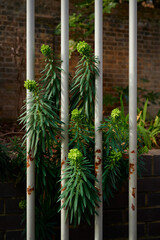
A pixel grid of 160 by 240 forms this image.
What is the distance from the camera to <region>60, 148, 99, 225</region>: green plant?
122 cm

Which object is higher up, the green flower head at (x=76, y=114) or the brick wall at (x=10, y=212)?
the green flower head at (x=76, y=114)

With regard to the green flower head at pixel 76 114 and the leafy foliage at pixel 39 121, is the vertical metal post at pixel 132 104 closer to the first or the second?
the green flower head at pixel 76 114

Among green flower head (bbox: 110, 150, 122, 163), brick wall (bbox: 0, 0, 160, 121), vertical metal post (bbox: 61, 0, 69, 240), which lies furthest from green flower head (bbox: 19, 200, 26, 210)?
brick wall (bbox: 0, 0, 160, 121)

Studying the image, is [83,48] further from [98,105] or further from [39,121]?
[39,121]

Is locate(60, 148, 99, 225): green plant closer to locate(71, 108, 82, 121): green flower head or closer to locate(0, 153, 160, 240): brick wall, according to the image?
locate(71, 108, 82, 121): green flower head

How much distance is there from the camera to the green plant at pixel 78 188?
1221mm

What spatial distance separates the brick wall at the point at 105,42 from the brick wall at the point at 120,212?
2.72 meters

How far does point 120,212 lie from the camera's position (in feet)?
5.28

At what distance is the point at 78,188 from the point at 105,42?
4.12m

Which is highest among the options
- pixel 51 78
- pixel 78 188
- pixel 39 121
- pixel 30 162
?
pixel 51 78

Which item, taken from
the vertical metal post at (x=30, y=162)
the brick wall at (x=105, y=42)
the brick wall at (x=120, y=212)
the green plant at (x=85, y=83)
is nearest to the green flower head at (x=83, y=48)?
the green plant at (x=85, y=83)

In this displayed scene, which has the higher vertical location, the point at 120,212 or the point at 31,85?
the point at 31,85

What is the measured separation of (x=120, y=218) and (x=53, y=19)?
13.0 ft

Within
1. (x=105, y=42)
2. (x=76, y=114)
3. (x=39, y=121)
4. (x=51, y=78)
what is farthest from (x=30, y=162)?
(x=105, y=42)
